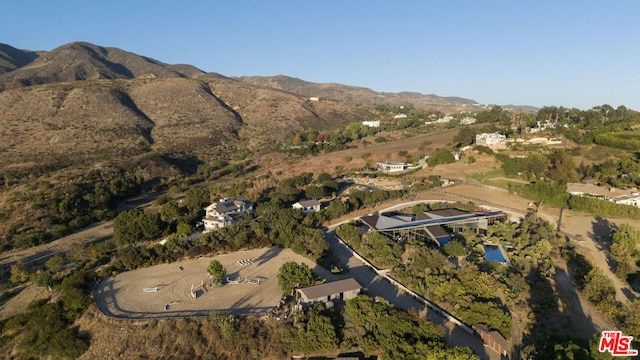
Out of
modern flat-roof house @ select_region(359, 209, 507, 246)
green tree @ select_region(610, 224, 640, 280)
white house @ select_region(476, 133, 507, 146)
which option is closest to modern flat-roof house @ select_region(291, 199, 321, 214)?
modern flat-roof house @ select_region(359, 209, 507, 246)

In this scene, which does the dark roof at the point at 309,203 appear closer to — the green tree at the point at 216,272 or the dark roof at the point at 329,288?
the green tree at the point at 216,272

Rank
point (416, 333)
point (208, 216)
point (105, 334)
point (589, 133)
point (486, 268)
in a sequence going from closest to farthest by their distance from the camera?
point (416, 333) < point (105, 334) < point (486, 268) < point (208, 216) < point (589, 133)

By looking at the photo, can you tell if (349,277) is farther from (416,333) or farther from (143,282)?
(143,282)

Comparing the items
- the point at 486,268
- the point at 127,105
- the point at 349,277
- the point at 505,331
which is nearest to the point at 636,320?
the point at 505,331

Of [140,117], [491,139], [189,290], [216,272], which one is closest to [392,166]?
[491,139]

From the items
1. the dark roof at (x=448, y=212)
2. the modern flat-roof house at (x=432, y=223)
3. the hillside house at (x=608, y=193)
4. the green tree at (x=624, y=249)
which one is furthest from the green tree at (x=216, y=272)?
the hillside house at (x=608, y=193)

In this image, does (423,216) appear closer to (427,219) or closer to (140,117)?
(427,219)
